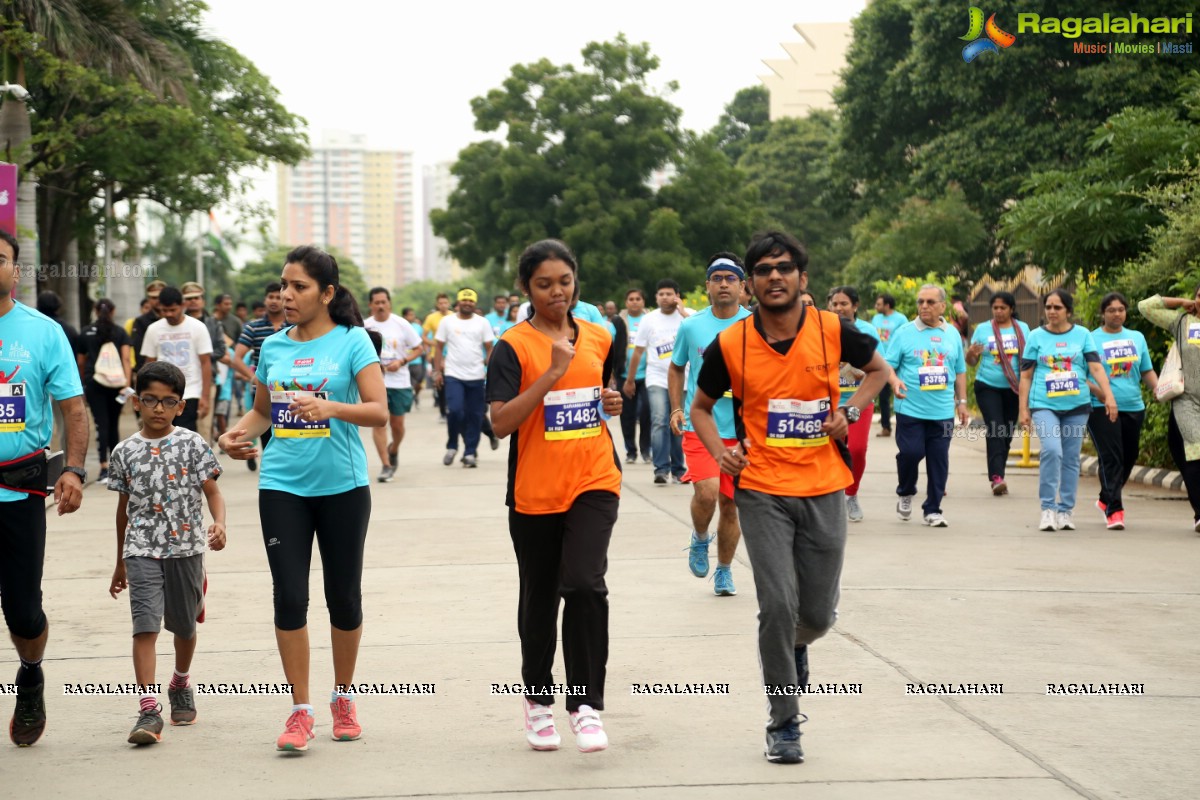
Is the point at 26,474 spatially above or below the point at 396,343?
below

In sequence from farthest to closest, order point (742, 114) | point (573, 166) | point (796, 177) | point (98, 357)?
point (742, 114) → point (796, 177) → point (573, 166) → point (98, 357)

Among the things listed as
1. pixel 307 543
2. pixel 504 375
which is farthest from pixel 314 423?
pixel 504 375

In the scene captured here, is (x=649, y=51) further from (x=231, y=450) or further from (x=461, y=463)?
(x=231, y=450)

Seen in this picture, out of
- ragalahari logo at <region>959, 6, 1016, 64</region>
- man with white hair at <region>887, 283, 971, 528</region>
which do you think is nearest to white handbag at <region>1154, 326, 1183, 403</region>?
man with white hair at <region>887, 283, 971, 528</region>

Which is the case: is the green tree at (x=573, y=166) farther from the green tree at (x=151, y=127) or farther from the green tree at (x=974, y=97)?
the green tree at (x=151, y=127)

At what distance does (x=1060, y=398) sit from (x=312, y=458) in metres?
7.57

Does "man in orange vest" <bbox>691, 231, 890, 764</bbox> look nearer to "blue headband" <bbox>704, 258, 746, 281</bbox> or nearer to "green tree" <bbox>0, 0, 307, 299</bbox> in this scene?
"blue headband" <bbox>704, 258, 746, 281</bbox>

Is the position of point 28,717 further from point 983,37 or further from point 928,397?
point 983,37

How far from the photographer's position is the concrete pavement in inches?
203

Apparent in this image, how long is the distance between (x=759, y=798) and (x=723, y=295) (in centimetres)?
417

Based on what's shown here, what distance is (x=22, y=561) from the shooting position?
5551 millimetres

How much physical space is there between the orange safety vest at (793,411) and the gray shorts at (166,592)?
7.06 ft

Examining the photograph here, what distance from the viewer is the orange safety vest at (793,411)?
17.7 ft

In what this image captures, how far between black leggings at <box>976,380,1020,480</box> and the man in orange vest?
9112 millimetres
